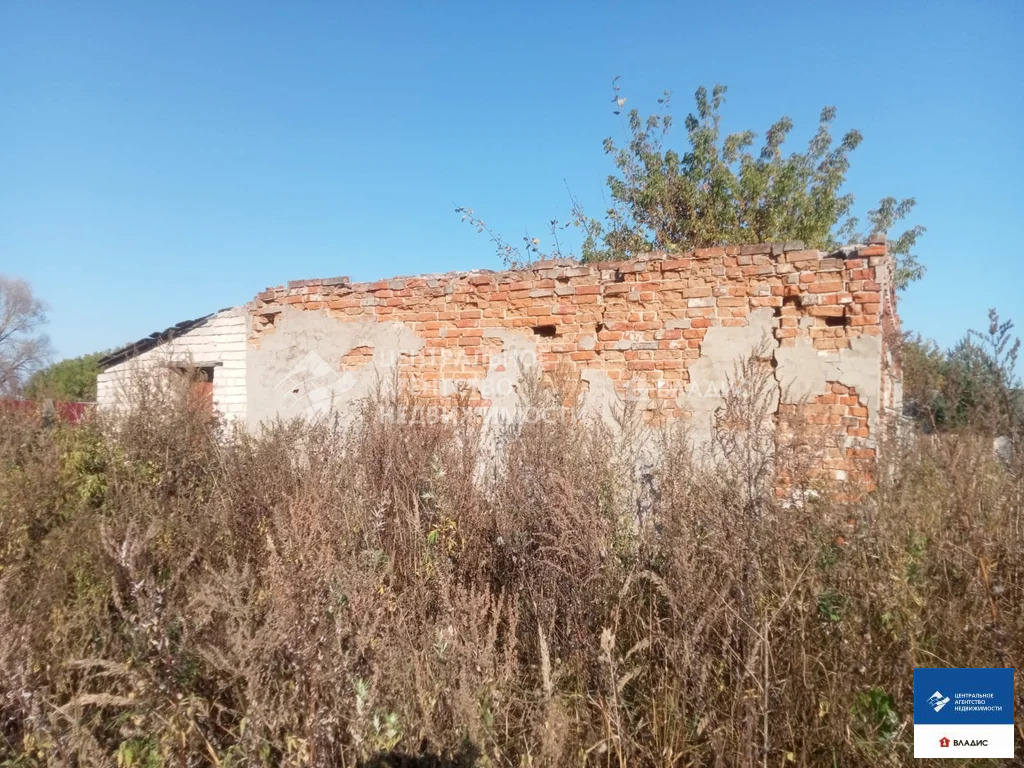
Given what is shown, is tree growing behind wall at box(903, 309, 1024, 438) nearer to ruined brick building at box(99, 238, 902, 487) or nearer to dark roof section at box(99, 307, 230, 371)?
ruined brick building at box(99, 238, 902, 487)

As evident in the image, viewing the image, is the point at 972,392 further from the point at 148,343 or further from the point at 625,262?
the point at 148,343

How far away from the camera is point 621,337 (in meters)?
4.84

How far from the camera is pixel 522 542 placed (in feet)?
9.04

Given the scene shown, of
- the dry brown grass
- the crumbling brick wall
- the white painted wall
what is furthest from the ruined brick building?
the white painted wall

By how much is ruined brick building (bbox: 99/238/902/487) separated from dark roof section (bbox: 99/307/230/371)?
220cm

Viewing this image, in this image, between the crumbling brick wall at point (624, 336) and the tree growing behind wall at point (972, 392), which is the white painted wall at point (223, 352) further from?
the tree growing behind wall at point (972, 392)

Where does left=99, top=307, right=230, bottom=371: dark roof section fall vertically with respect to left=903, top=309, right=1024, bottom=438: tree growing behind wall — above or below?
above

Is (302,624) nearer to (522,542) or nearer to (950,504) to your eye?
(522,542)

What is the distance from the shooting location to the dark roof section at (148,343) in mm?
7855

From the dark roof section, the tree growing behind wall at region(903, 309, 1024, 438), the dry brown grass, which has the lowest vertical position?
the dry brown grass

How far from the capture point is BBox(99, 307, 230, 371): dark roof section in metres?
7.86

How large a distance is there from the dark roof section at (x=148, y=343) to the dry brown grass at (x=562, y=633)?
17.7 feet

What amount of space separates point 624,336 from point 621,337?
0.09 ft

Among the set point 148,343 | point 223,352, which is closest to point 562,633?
point 223,352
